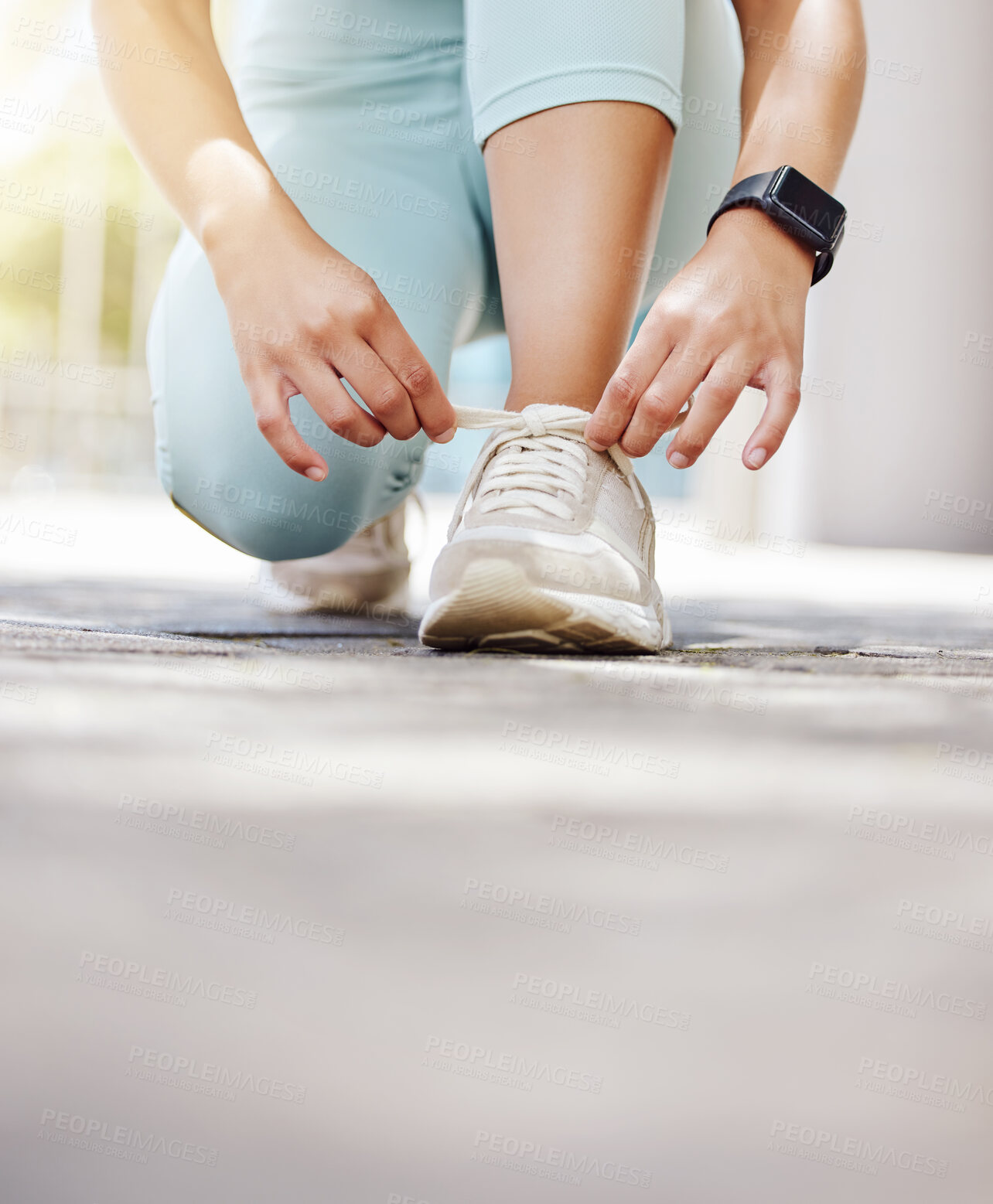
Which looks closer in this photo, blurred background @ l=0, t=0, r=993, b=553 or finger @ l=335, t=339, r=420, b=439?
finger @ l=335, t=339, r=420, b=439

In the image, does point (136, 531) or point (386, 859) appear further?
point (136, 531)

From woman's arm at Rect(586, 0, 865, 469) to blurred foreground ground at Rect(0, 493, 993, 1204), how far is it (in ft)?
0.62

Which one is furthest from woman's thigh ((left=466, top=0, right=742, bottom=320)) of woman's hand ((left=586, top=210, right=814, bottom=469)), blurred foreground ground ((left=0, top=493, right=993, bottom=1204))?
blurred foreground ground ((left=0, top=493, right=993, bottom=1204))

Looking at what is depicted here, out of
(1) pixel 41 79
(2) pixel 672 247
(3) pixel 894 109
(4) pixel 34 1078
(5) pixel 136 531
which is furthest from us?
(1) pixel 41 79

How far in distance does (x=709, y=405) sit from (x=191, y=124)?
392 mm

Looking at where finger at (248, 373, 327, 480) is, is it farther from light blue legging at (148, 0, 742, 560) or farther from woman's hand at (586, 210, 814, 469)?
light blue legging at (148, 0, 742, 560)

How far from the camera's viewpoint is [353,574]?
1.09 meters

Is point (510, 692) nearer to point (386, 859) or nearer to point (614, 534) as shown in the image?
point (386, 859)

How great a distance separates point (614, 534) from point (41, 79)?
6942mm

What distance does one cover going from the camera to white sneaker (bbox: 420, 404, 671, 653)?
1.85 ft

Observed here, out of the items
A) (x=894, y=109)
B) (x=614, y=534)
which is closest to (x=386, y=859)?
(x=614, y=534)

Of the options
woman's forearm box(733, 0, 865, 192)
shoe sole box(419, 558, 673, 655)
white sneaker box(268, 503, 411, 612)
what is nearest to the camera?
shoe sole box(419, 558, 673, 655)

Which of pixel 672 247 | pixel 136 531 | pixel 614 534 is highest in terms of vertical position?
pixel 672 247

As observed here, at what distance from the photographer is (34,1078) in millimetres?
312
